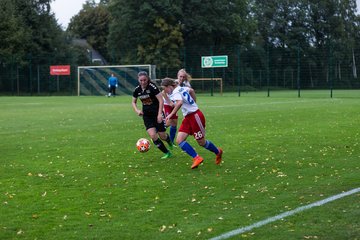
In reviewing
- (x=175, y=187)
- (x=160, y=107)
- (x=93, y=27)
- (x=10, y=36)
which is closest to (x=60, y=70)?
(x=10, y=36)

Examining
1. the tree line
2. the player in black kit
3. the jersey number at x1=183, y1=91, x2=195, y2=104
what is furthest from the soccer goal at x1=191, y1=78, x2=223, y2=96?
the jersey number at x1=183, y1=91, x2=195, y2=104

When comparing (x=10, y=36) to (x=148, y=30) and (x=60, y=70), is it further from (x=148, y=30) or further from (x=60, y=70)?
(x=148, y=30)

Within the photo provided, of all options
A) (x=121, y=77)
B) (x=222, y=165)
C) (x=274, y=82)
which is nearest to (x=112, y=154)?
(x=222, y=165)

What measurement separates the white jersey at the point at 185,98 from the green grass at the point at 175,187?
100cm

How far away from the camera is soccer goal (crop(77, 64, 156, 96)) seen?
48.8m

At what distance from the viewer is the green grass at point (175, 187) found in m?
6.45

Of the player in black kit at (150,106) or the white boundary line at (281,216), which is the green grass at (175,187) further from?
the player in black kit at (150,106)

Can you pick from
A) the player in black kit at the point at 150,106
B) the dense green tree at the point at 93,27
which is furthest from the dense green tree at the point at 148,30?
the player in black kit at the point at 150,106

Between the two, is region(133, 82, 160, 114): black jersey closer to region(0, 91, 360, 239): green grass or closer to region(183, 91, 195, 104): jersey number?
region(0, 91, 360, 239): green grass

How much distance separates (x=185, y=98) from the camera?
420 inches

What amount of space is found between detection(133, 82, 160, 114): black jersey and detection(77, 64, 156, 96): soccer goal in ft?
120

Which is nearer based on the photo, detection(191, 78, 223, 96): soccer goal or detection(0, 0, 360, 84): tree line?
detection(191, 78, 223, 96): soccer goal

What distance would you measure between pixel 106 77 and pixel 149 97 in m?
38.1

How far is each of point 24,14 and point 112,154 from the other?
52.3 m
